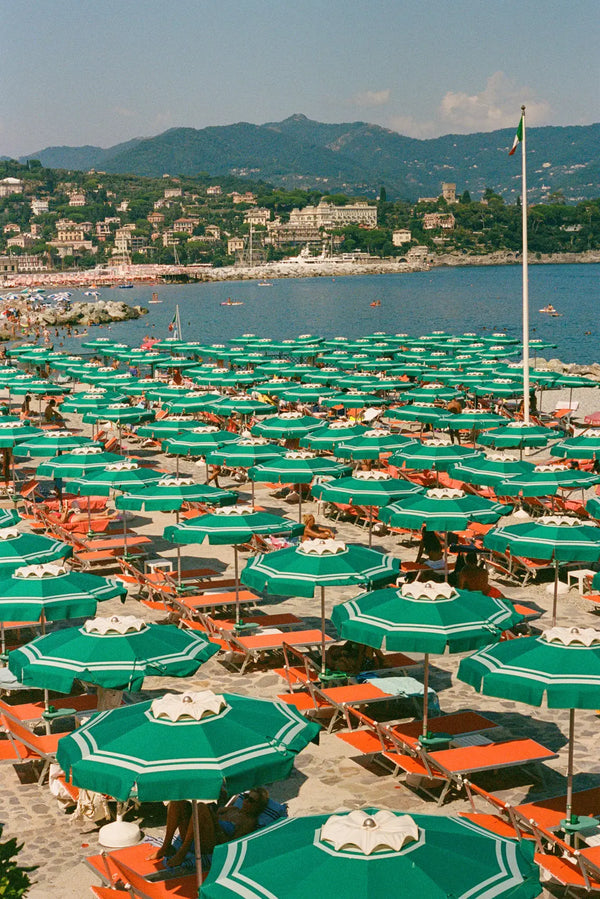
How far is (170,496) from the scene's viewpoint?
46.0 feet

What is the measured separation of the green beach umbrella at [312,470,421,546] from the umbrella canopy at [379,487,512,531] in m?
0.61

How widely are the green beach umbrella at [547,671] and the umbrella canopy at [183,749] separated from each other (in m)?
1.55

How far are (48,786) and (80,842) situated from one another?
1096mm

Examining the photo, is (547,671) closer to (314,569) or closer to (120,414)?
(314,569)

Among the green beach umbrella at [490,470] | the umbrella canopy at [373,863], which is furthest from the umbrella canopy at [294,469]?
the umbrella canopy at [373,863]

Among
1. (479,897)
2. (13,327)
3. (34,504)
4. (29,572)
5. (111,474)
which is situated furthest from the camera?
(13,327)

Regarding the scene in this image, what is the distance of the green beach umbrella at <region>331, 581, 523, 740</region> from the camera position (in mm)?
8570

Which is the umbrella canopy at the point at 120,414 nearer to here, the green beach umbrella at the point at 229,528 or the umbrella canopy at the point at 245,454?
the umbrella canopy at the point at 245,454

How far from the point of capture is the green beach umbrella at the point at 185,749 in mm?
6125

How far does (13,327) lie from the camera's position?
72.9 meters

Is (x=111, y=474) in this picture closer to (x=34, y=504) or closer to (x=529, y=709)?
(x=34, y=504)

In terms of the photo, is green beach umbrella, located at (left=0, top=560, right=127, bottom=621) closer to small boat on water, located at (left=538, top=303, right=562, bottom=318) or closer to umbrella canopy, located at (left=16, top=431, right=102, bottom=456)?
umbrella canopy, located at (left=16, top=431, right=102, bottom=456)

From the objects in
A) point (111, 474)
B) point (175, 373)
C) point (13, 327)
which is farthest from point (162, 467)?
point (13, 327)

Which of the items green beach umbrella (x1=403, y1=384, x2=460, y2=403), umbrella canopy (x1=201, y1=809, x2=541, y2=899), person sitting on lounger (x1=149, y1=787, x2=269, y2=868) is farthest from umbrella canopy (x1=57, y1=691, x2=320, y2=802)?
green beach umbrella (x1=403, y1=384, x2=460, y2=403)
